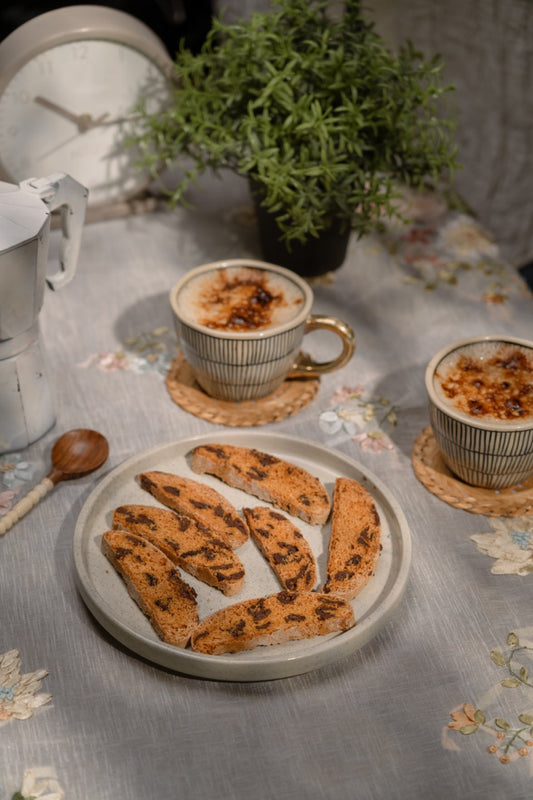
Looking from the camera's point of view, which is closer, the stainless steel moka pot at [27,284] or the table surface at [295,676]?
the table surface at [295,676]

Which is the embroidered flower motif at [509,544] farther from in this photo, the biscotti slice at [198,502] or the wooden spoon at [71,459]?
the wooden spoon at [71,459]

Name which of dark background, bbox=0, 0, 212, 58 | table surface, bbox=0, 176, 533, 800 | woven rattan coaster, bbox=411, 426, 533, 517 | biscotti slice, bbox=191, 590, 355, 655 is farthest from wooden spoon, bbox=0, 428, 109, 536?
dark background, bbox=0, 0, 212, 58

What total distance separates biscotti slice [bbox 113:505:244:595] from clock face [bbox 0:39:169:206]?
61cm

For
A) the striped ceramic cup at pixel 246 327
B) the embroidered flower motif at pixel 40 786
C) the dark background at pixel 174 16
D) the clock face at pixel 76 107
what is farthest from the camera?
the dark background at pixel 174 16

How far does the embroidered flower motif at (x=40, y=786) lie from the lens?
2.16ft

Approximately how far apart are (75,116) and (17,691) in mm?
846

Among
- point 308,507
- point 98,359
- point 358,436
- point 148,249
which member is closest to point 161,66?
point 148,249

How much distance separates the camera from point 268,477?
2.96 feet

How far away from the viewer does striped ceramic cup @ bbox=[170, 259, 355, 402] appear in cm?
97

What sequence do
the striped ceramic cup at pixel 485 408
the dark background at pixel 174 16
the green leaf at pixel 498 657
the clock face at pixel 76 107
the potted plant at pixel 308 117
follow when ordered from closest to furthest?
the green leaf at pixel 498 657, the striped ceramic cup at pixel 485 408, the potted plant at pixel 308 117, the clock face at pixel 76 107, the dark background at pixel 174 16

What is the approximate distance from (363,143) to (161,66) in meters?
0.35

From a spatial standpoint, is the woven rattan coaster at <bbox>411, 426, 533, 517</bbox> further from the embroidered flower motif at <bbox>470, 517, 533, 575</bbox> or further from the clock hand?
the clock hand

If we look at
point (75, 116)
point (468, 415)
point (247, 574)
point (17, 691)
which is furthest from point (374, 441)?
point (75, 116)

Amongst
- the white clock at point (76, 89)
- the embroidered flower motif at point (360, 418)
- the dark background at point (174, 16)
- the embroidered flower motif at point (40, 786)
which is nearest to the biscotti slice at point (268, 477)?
the embroidered flower motif at point (360, 418)
